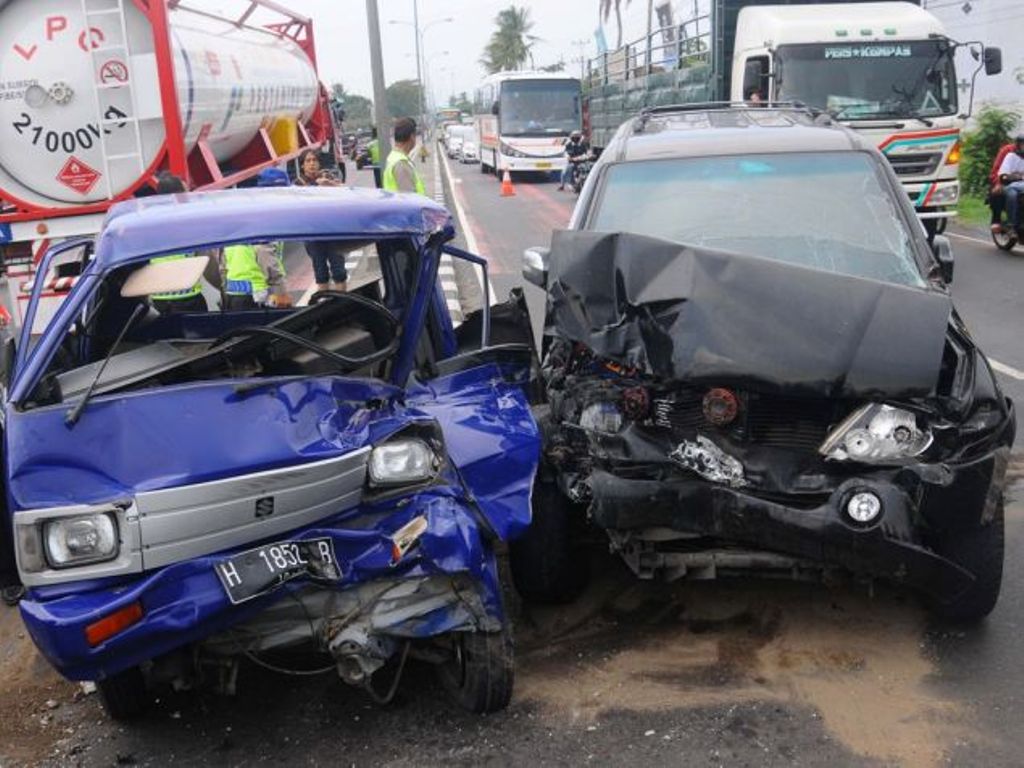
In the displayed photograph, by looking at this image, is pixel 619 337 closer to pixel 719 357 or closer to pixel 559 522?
pixel 719 357

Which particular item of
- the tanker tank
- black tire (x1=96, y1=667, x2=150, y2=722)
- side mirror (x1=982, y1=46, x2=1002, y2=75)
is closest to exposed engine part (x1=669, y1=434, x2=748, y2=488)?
black tire (x1=96, y1=667, x2=150, y2=722)

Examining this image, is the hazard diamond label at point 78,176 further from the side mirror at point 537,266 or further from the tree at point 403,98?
the tree at point 403,98

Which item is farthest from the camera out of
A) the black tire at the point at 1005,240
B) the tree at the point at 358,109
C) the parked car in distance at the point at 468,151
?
the tree at the point at 358,109

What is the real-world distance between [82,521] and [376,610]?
3.01 ft

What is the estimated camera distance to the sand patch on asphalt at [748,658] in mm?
3578

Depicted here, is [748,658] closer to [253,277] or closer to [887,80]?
[253,277]

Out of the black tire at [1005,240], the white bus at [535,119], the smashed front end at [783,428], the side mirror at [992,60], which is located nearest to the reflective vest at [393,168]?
the smashed front end at [783,428]

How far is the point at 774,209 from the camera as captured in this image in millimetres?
5074

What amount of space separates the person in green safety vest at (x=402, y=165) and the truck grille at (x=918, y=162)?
681 cm

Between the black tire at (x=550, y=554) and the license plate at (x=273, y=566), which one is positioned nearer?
the license plate at (x=273, y=566)

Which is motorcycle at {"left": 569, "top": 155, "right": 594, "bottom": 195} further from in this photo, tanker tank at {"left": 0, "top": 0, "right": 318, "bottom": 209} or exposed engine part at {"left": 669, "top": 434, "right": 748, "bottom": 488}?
exposed engine part at {"left": 669, "top": 434, "right": 748, "bottom": 488}

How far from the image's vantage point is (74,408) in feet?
11.1

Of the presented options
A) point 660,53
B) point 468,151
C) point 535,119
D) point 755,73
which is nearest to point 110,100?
point 755,73

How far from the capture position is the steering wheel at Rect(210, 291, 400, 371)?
3756mm
